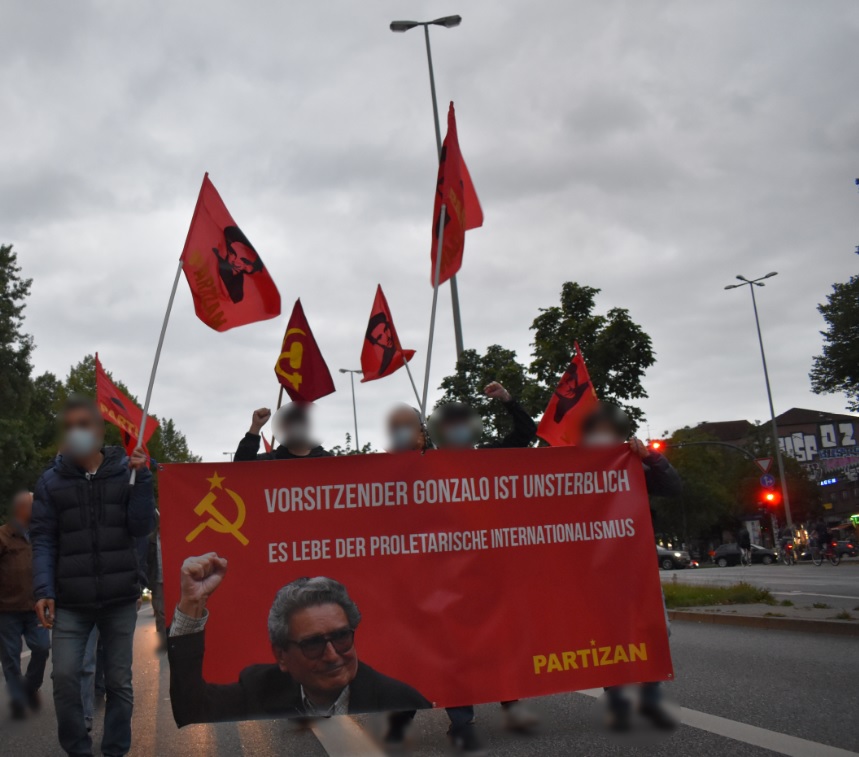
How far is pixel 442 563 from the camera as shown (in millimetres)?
5062

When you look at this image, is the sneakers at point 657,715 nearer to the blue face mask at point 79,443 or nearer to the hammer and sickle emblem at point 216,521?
the hammer and sickle emblem at point 216,521

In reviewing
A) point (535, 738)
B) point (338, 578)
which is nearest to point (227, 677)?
point (338, 578)

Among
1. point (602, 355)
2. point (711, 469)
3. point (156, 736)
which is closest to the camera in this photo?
point (156, 736)

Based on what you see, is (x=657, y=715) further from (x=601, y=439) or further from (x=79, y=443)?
(x=79, y=443)

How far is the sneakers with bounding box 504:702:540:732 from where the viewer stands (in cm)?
572

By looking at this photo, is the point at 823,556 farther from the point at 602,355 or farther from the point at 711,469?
the point at 711,469

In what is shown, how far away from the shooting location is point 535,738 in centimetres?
546

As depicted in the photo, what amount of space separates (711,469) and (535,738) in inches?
2876

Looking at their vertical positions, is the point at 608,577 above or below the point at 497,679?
above

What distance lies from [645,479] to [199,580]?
Answer: 8.37ft

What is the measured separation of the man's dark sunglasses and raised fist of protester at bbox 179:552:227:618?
1.49ft

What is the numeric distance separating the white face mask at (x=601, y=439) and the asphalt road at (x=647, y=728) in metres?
1.57

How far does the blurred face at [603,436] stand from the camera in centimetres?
579

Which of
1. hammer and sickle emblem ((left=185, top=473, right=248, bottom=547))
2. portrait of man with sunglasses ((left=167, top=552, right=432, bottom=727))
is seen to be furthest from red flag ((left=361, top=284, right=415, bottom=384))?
portrait of man with sunglasses ((left=167, top=552, right=432, bottom=727))
